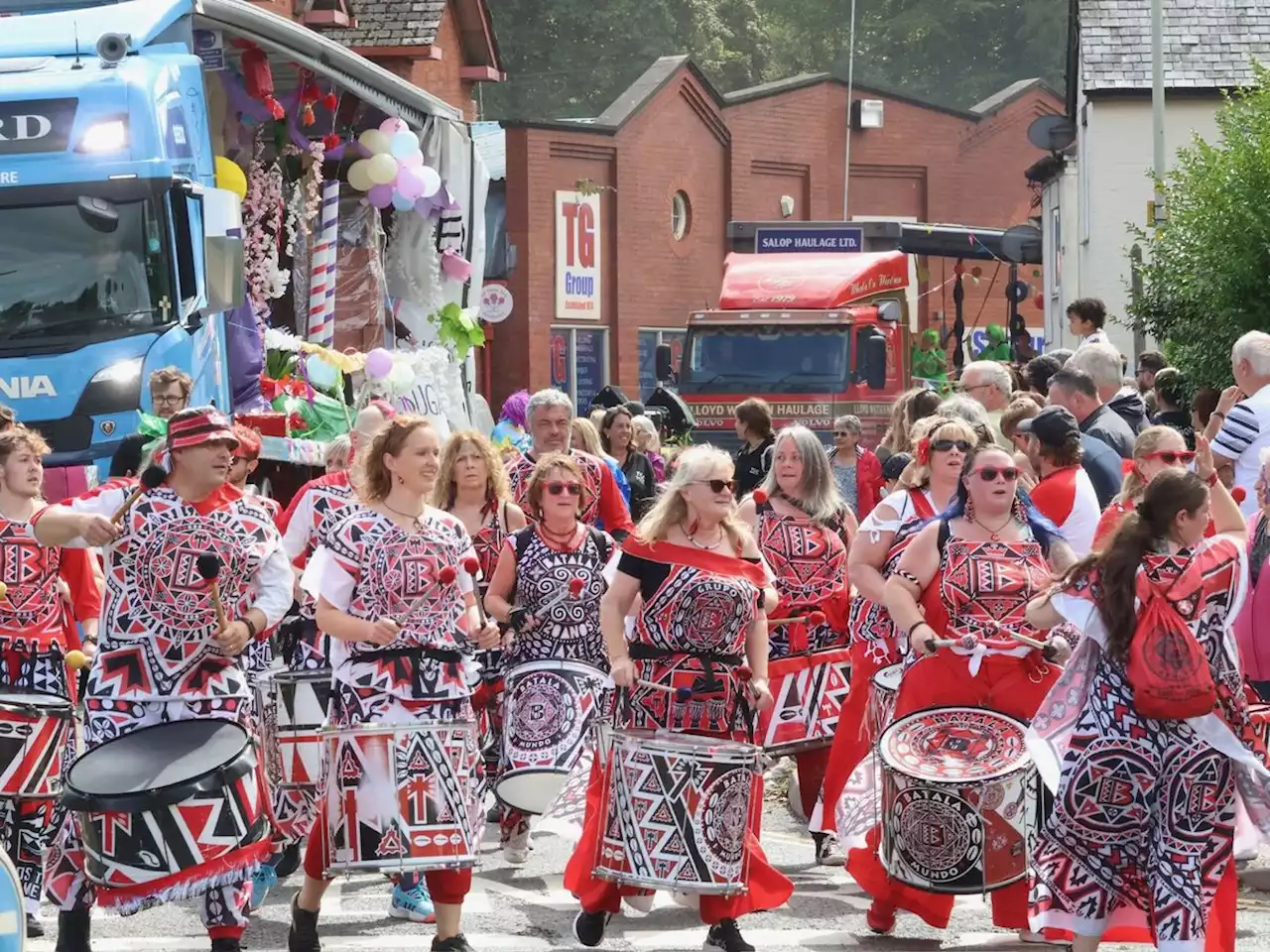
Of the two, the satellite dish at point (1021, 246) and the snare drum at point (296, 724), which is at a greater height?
the satellite dish at point (1021, 246)

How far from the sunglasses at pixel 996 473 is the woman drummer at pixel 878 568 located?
17.5 inches

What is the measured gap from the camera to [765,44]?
67.8 metres

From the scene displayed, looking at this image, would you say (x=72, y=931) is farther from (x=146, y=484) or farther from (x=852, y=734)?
(x=852, y=734)

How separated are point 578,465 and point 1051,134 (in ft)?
84.0

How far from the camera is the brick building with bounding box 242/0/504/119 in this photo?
33344mm

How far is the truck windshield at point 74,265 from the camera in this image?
1616 centimetres

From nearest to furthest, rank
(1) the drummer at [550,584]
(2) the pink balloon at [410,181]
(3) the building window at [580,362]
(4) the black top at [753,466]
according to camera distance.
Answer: (1) the drummer at [550,584]
(4) the black top at [753,466]
(2) the pink balloon at [410,181]
(3) the building window at [580,362]

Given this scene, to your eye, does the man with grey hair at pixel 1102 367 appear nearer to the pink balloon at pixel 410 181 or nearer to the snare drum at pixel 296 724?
the snare drum at pixel 296 724

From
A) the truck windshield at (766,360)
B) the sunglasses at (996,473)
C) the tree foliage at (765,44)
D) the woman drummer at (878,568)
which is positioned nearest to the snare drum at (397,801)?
the woman drummer at (878,568)

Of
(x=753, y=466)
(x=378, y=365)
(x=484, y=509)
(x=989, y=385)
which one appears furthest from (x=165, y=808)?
(x=378, y=365)

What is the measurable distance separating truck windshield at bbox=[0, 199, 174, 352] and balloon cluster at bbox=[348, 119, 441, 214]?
19.1ft

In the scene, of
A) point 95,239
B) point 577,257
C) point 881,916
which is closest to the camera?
point 881,916

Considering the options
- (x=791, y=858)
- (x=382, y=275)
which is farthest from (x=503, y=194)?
(x=791, y=858)

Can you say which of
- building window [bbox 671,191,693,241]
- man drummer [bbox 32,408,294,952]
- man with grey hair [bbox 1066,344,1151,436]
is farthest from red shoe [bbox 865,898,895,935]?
building window [bbox 671,191,693,241]
